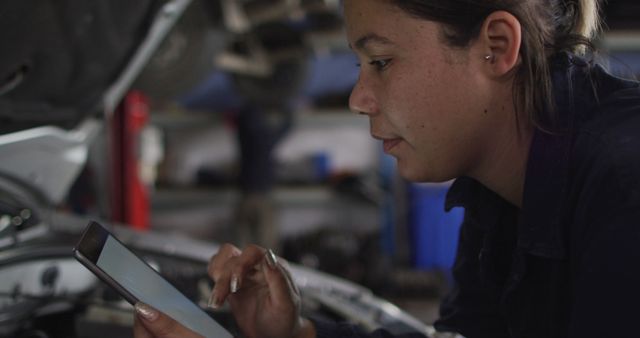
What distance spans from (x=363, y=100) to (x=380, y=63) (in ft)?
0.15

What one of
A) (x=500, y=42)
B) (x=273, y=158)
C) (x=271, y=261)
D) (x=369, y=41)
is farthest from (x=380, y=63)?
(x=273, y=158)

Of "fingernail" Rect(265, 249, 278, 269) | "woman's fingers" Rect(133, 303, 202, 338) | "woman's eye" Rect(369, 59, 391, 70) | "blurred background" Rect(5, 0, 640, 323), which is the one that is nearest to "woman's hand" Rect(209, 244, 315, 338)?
"fingernail" Rect(265, 249, 278, 269)

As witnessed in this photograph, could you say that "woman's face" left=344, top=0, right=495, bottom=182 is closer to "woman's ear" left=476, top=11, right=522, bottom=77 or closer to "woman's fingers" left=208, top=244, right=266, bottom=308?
"woman's ear" left=476, top=11, right=522, bottom=77

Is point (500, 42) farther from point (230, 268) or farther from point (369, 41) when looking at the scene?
point (230, 268)

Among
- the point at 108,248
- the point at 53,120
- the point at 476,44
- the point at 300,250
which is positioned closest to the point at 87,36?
the point at 53,120

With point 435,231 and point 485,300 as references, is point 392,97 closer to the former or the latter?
point 485,300

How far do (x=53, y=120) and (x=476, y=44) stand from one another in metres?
0.87

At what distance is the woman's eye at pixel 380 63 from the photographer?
2.48 ft

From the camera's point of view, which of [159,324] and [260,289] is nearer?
[159,324]

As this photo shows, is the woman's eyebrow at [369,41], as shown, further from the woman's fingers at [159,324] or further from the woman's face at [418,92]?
the woman's fingers at [159,324]

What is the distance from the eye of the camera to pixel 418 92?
743mm

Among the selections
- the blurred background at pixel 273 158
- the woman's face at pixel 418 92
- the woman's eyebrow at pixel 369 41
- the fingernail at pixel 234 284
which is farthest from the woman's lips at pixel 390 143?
the blurred background at pixel 273 158

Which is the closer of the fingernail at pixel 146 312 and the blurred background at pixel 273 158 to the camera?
the fingernail at pixel 146 312

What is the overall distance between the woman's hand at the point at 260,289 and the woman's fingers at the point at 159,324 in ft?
0.56
